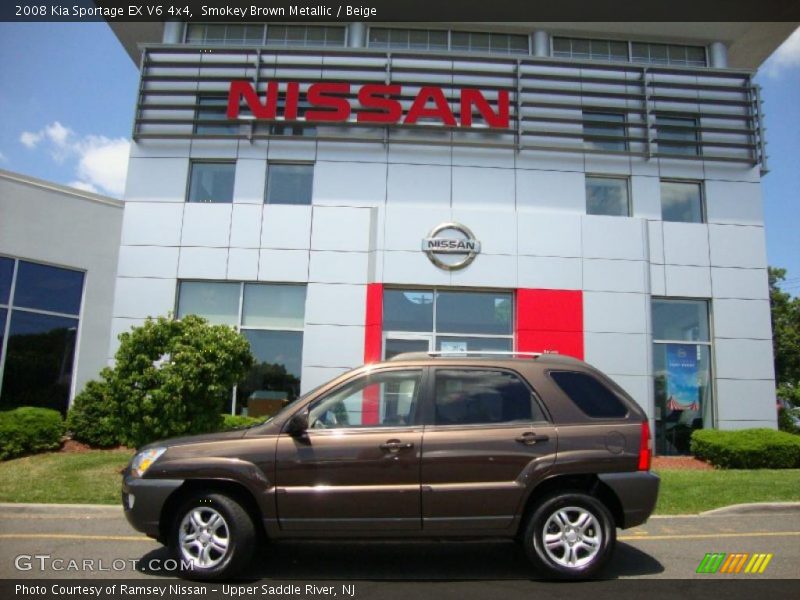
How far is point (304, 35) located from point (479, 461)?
1541 cm

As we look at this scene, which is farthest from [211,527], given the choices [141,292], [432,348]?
[141,292]

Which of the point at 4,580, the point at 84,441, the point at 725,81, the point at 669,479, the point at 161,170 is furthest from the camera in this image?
the point at 725,81

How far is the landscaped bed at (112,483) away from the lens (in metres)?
8.80

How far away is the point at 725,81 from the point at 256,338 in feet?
45.0

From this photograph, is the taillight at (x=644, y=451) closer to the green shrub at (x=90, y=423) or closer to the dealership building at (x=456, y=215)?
the dealership building at (x=456, y=215)

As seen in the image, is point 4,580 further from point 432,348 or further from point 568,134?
point 568,134

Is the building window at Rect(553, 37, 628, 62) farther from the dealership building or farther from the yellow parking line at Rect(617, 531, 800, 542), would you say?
the yellow parking line at Rect(617, 531, 800, 542)

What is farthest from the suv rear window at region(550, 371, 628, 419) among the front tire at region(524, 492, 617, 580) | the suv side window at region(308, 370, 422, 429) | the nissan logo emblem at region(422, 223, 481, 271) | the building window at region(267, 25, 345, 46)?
the building window at region(267, 25, 345, 46)

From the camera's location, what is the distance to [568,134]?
15.5m

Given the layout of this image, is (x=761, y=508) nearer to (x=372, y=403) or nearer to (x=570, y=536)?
(x=570, y=536)

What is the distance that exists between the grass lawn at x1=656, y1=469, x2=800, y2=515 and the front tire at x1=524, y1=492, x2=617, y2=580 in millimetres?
3870

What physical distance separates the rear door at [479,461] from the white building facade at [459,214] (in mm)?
8772

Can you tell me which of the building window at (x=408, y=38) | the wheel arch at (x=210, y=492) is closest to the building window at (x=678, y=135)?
the building window at (x=408, y=38)

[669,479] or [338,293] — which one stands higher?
[338,293]
